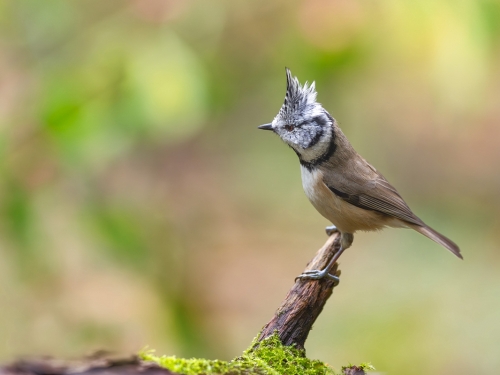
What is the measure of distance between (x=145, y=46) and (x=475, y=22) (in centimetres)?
223

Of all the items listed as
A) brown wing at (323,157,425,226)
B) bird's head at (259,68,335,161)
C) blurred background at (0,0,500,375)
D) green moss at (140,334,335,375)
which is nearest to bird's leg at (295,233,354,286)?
brown wing at (323,157,425,226)

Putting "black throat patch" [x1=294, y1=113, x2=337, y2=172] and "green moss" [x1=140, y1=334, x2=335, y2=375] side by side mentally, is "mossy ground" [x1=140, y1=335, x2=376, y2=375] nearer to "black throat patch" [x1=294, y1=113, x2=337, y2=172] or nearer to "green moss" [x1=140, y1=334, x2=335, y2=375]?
"green moss" [x1=140, y1=334, x2=335, y2=375]

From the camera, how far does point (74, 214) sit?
4.23m

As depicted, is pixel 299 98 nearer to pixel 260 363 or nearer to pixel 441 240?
pixel 441 240

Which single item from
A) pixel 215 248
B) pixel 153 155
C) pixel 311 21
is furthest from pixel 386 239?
pixel 311 21

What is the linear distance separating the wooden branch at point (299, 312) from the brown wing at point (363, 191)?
1.11 metres

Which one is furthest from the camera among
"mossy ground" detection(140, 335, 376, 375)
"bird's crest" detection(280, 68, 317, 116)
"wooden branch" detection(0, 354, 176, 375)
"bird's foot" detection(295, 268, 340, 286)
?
"bird's crest" detection(280, 68, 317, 116)

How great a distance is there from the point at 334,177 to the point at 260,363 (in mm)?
2071

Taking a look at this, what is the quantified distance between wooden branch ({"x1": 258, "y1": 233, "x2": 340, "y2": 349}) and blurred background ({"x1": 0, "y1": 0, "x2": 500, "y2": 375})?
3.81ft

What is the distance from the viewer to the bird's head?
4180 millimetres

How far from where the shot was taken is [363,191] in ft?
14.6

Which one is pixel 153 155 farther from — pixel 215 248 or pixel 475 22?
pixel 475 22

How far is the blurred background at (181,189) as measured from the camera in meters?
3.97

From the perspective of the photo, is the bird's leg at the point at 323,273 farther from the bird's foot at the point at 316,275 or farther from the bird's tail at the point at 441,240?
the bird's tail at the point at 441,240
